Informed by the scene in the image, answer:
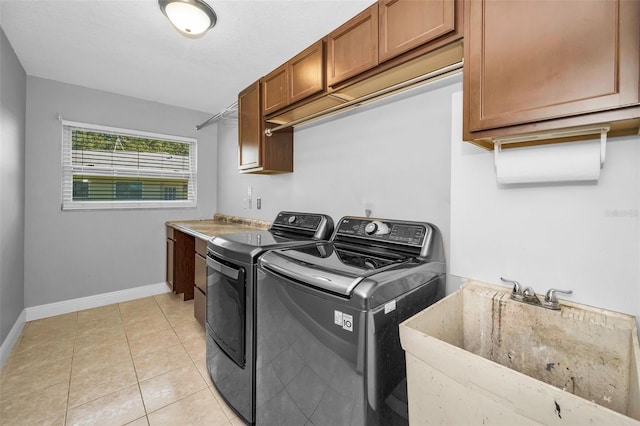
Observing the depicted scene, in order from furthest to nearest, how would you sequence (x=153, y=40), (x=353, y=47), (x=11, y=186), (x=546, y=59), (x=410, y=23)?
(x=11, y=186)
(x=153, y=40)
(x=353, y=47)
(x=410, y=23)
(x=546, y=59)

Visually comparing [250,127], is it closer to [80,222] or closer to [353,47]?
[353,47]

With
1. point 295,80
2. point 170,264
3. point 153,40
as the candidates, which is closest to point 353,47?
point 295,80

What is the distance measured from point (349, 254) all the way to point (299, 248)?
31 centimetres

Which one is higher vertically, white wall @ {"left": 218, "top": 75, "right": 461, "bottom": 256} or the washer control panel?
white wall @ {"left": 218, "top": 75, "right": 461, "bottom": 256}

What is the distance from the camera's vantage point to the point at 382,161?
1785 mm

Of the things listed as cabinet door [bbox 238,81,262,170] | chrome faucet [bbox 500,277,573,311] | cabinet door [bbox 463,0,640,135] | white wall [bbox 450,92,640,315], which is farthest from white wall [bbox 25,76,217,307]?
chrome faucet [bbox 500,277,573,311]

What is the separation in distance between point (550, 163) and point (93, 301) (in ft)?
13.8

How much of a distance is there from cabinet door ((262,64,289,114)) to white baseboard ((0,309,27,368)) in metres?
2.74

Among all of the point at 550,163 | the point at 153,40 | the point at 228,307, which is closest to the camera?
the point at 550,163

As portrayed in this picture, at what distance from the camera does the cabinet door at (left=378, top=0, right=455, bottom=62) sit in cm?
112

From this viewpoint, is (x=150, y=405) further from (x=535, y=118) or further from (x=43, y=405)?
(x=535, y=118)

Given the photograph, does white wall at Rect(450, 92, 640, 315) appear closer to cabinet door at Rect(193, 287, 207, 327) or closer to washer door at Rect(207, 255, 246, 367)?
washer door at Rect(207, 255, 246, 367)

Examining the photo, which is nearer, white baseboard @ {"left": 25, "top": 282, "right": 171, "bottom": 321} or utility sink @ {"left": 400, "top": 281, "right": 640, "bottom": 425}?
utility sink @ {"left": 400, "top": 281, "right": 640, "bottom": 425}

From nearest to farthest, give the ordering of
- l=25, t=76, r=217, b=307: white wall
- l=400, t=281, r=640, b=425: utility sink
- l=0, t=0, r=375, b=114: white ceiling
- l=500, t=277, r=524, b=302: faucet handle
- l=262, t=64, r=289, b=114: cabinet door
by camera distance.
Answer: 1. l=400, t=281, r=640, b=425: utility sink
2. l=500, t=277, r=524, b=302: faucet handle
3. l=0, t=0, r=375, b=114: white ceiling
4. l=262, t=64, r=289, b=114: cabinet door
5. l=25, t=76, r=217, b=307: white wall
